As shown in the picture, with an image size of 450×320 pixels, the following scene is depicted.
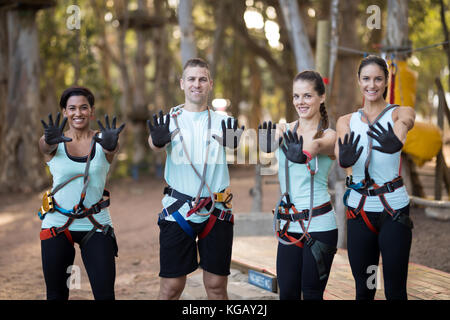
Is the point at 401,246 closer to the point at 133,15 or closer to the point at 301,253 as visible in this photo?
the point at 301,253

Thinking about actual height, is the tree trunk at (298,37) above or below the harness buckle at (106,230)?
above

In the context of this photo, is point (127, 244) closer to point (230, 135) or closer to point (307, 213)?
point (230, 135)

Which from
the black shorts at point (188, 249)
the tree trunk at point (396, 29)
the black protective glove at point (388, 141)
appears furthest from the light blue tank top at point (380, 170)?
the tree trunk at point (396, 29)

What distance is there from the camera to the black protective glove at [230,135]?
9.78 ft

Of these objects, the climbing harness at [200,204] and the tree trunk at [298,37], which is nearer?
the climbing harness at [200,204]

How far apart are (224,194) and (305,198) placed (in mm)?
464

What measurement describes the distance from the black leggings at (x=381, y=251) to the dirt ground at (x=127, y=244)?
8.69ft

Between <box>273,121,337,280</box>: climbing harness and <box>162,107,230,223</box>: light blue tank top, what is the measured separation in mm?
351

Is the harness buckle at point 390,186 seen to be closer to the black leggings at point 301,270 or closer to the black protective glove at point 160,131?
the black leggings at point 301,270

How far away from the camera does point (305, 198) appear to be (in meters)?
2.94

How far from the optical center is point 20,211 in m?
10.2

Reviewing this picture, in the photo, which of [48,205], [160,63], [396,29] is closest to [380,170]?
[48,205]

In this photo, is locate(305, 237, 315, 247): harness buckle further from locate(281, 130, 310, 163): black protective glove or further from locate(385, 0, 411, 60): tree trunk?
locate(385, 0, 411, 60): tree trunk

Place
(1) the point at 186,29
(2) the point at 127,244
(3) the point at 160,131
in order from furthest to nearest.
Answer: (2) the point at 127,244, (1) the point at 186,29, (3) the point at 160,131
